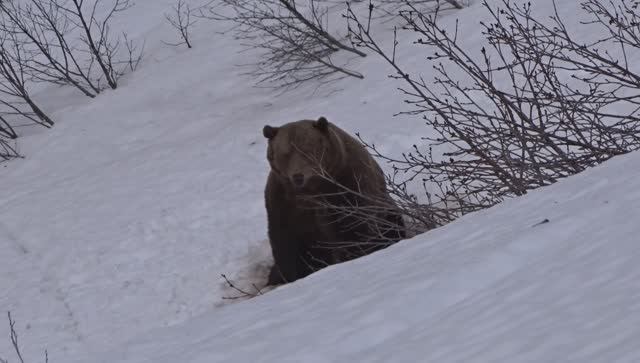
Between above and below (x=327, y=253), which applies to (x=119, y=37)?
above

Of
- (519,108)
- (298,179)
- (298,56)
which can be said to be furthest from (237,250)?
(298,56)

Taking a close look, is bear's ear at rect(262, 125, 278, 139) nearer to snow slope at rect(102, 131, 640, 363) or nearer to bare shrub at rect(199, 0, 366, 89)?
snow slope at rect(102, 131, 640, 363)

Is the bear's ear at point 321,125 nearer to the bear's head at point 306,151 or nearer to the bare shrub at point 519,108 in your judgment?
the bear's head at point 306,151

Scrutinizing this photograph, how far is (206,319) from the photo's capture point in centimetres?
467

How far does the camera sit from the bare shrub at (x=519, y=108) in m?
5.81

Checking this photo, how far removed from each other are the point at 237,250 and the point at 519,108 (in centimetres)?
351

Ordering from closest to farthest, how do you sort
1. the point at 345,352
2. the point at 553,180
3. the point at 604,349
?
the point at 604,349
the point at 345,352
the point at 553,180

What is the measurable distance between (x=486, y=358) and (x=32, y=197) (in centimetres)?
976

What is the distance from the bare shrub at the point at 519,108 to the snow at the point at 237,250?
0.88m

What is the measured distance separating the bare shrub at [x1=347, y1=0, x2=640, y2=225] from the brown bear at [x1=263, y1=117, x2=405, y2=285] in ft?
1.28

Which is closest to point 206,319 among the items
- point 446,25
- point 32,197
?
point 32,197

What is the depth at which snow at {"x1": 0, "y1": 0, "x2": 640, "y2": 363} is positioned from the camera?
292cm

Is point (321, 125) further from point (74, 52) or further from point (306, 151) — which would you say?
point (74, 52)

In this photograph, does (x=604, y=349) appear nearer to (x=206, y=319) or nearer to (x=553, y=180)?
(x=206, y=319)
